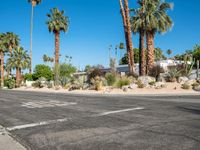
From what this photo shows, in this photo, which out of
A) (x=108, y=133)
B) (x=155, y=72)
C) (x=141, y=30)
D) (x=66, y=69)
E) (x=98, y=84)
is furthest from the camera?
(x=66, y=69)

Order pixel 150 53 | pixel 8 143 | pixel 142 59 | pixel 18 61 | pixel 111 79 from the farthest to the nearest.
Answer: pixel 18 61 → pixel 142 59 → pixel 150 53 → pixel 111 79 → pixel 8 143

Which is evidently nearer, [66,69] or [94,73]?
[94,73]

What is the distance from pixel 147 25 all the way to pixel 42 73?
42.4m

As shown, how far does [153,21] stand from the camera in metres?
38.5

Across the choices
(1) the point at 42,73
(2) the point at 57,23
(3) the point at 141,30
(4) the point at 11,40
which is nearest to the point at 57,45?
(2) the point at 57,23

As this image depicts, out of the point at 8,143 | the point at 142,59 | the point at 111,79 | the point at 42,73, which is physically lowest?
the point at 8,143

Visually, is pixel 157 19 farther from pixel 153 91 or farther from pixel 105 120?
pixel 105 120

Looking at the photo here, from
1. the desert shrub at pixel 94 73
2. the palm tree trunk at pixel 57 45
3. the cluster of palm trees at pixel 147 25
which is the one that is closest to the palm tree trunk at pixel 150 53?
the cluster of palm trees at pixel 147 25

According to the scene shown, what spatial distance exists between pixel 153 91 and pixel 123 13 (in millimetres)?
16165

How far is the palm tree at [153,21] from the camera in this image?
38.0 metres

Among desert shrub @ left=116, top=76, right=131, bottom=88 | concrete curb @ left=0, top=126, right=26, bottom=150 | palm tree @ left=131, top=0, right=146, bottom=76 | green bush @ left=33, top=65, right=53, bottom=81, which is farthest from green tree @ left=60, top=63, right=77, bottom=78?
concrete curb @ left=0, top=126, right=26, bottom=150

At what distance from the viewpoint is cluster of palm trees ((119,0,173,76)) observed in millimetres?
38031

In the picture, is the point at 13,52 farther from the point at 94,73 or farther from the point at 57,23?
the point at 94,73

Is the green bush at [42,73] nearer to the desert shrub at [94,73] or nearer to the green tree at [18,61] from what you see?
the green tree at [18,61]
